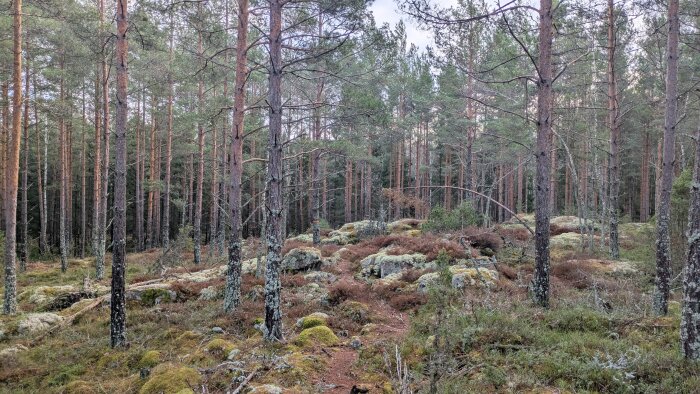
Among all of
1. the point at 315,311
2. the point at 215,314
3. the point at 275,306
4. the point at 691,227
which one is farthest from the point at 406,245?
the point at 691,227

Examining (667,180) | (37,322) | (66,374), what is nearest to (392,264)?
(667,180)

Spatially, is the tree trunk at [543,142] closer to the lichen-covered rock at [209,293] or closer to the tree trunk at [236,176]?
the tree trunk at [236,176]

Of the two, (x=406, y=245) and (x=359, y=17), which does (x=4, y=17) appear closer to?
(x=359, y=17)

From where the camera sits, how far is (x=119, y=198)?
724cm

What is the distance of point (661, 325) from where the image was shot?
A: 5.59 meters

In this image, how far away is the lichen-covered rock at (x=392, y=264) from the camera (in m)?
12.3

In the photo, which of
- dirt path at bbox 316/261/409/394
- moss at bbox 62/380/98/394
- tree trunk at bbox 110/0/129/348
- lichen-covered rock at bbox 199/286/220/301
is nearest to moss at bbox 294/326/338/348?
dirt path at bbox 316/261/409/394

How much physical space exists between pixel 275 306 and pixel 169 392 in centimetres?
199

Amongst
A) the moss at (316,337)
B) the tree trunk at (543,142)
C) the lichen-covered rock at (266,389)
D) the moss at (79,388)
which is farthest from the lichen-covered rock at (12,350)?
the tree trunk at (543,142)

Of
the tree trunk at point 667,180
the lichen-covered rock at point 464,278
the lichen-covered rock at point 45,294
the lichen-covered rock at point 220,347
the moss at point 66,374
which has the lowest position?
the moss at point 66,374

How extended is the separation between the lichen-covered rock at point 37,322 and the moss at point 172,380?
5338 mm

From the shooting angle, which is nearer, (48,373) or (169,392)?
(169,392)

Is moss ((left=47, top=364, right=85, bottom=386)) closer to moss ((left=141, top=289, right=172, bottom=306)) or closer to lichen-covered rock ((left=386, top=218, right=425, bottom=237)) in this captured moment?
moss ((left=141, top=289, right=172, bottom=306))

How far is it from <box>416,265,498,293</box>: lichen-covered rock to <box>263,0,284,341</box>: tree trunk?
3985mm
